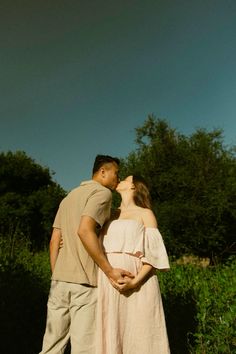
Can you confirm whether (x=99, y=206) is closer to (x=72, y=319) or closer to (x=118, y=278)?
(x=118, y=278)

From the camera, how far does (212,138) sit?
1897 cm

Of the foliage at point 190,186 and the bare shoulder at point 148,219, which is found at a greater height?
the foliage at point 190,186

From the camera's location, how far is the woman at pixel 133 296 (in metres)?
3.57

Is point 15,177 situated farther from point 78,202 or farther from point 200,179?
point 78,202

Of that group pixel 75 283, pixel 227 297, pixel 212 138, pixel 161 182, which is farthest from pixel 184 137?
pixel 75 283

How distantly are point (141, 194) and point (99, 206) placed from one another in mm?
Result: 659

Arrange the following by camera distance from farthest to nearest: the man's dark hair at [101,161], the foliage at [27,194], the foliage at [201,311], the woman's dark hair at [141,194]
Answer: the foliage at [27,194]
the foliage at [201,311]
the woman's dark hair at [141,194]
the man's dark hair at [101,161]

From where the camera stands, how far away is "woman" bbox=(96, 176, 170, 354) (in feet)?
11.7

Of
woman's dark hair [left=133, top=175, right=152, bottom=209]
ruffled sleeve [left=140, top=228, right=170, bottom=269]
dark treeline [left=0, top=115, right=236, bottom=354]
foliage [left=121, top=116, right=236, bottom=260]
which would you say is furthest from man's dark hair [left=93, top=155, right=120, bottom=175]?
foliage [left=121, top=116, right=236, bottom=260]

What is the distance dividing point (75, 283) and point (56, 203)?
20.1 meters

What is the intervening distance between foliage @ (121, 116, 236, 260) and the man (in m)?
9.90

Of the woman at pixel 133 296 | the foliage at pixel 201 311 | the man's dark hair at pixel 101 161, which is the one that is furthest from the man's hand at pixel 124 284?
the foliage at pixel 201 311

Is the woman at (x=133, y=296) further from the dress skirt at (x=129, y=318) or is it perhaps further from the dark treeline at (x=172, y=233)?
the dark treeline at (x=172, y=233)

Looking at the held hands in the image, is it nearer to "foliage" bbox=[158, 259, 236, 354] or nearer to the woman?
the woman
